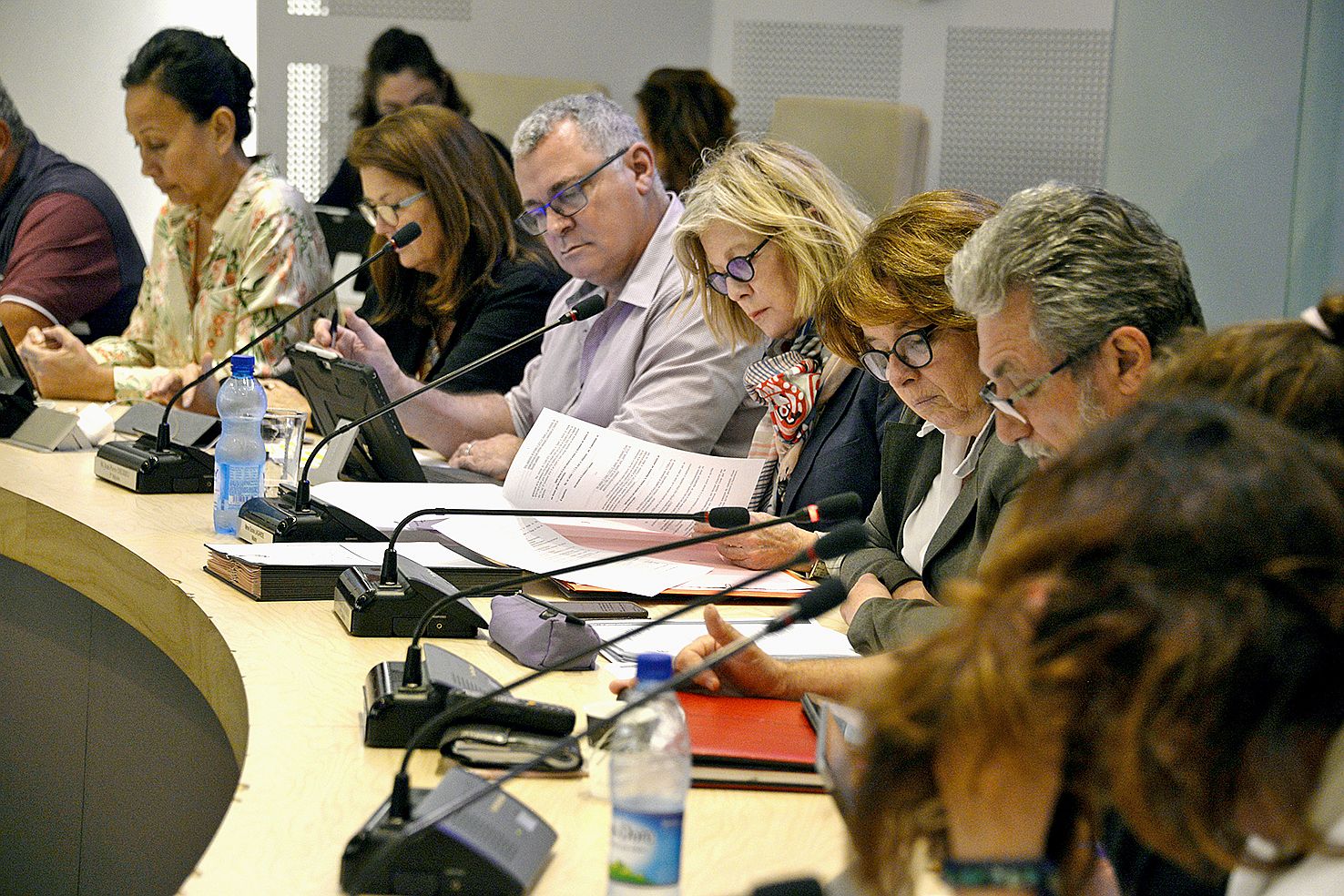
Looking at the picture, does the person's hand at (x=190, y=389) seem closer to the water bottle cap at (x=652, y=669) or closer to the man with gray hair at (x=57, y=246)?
the man with gray hair at (x=57, y=246)

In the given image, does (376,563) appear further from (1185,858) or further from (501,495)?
(1185,858)

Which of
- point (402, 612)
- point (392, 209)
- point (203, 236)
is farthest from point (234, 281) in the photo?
point (402, 612)

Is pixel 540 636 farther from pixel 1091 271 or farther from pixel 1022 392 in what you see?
pixel 1091 271

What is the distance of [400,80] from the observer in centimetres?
520

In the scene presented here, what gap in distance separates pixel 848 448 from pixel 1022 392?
671mm

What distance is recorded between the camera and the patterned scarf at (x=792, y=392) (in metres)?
2.22

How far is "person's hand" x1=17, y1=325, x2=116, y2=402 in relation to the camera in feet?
11.0

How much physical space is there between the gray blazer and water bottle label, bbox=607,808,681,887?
63 centimetres

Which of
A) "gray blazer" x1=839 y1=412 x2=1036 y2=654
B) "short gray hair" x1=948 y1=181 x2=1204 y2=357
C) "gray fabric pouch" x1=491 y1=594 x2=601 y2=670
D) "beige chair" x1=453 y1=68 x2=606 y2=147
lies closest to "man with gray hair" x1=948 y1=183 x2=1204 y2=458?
"short gray hair" x1=948 y1=181 x2=1204 y2=357

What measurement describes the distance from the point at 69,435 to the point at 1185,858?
264 centimetres


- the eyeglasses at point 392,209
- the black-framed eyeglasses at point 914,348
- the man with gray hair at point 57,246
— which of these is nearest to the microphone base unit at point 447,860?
the black-framed eyeglasses at point 914,348

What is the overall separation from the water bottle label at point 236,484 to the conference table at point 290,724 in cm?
6

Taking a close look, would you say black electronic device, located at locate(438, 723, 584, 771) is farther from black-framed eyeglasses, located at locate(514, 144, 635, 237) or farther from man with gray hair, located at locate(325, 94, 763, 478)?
black-framed eyeglasses, located at locate(514, 144, 635, 237)

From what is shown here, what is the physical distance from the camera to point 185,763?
2014 mm
